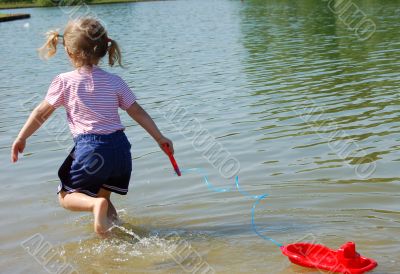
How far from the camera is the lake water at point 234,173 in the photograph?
Result: 449 centimetres

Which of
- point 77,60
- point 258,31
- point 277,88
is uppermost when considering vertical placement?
point 77,60

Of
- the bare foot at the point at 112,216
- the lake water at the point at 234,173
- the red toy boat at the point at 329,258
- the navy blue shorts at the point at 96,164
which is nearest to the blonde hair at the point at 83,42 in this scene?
the navy blue shorts at the point at 96,164

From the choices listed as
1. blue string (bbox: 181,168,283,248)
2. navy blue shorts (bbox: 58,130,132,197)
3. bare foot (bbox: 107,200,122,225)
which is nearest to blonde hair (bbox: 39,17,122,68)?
navy blue shorts (bbox: 58,130,132,197)

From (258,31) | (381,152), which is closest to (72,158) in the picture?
(381,152)

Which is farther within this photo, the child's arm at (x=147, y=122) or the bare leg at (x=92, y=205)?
the child's arm at (x=147, y=122)

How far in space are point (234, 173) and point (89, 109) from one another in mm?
2302

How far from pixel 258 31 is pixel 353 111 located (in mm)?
15085

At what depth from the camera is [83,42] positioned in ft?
14.4

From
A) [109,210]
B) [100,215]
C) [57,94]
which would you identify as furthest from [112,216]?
[57,94]

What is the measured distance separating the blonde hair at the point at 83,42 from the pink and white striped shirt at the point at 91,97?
0.08 metres

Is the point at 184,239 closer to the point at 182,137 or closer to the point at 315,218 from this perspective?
the point at 315,218

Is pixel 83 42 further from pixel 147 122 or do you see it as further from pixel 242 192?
pixel 242 192

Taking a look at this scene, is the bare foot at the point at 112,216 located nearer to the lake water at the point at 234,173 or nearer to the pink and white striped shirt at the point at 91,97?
the lake water at the point at 234,173

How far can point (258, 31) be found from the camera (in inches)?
920
